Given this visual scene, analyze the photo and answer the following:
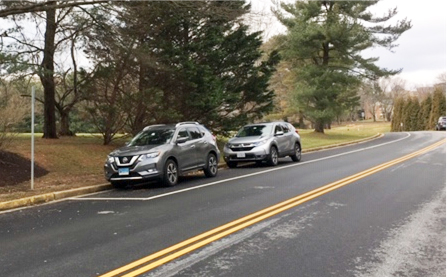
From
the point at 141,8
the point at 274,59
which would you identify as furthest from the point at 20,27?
the point at 274,59

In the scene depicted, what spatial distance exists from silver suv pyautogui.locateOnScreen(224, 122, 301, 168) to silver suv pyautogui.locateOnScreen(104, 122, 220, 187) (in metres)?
2.09

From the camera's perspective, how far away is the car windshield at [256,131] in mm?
16094

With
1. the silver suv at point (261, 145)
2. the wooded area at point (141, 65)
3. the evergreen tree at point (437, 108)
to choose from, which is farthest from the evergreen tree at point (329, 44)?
the evergreen tree at point (437, 108)

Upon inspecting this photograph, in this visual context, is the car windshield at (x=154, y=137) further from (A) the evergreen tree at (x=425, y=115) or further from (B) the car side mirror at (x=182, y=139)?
(A) the evergreen tree at (x=425, y=115)

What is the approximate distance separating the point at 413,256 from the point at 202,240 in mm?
2619

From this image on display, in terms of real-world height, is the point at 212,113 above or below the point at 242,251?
above

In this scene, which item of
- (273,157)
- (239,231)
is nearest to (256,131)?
(273,157)

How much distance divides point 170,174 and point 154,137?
1312mm

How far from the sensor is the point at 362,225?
21.7 ft

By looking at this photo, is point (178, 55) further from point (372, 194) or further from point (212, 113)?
point (372, 194)

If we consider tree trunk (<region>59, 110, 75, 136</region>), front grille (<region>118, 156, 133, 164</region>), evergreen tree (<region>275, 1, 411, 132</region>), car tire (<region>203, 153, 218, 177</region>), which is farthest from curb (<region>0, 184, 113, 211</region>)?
evergreen tree (<region>275, 1, 411, 132</region>)

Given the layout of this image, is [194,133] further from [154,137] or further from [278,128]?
[278,128]

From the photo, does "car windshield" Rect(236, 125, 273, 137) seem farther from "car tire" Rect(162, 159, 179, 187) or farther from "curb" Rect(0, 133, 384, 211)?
"curb" Rect(0, 133, 384, 211)

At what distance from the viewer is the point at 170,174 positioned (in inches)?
446
